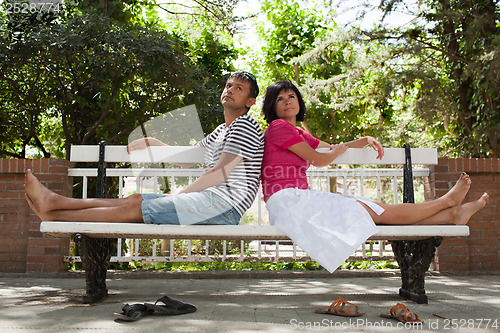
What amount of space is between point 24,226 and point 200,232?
252 centimetres

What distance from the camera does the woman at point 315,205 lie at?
2053 mm

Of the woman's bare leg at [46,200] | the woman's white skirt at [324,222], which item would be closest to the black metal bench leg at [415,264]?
the woman's white skirt at [324,222]

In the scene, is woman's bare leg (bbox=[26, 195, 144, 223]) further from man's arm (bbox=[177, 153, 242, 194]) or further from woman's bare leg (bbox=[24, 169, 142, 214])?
man's arm (bbox=[177, 153, 242, 194])

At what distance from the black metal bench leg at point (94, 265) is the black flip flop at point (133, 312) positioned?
52 cm

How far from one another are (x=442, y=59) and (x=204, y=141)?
27.7ft

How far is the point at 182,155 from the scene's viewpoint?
9.55ft

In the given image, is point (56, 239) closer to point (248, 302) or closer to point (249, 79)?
point (248, 302)

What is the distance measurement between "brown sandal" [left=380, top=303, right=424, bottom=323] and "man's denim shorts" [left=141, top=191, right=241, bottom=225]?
98 centimetres

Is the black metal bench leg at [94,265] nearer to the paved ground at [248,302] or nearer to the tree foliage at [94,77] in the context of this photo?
the paved ground at [248,302]

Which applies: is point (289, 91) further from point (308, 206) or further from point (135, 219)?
point (135, 219)

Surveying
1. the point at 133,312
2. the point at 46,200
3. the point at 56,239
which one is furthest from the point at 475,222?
the point at 56,239

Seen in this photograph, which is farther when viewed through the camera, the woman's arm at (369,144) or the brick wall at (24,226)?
the brick wall at (24,226)

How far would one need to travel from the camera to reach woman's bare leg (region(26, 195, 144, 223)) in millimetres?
2105

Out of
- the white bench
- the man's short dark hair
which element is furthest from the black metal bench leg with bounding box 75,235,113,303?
the man's short dark hair
